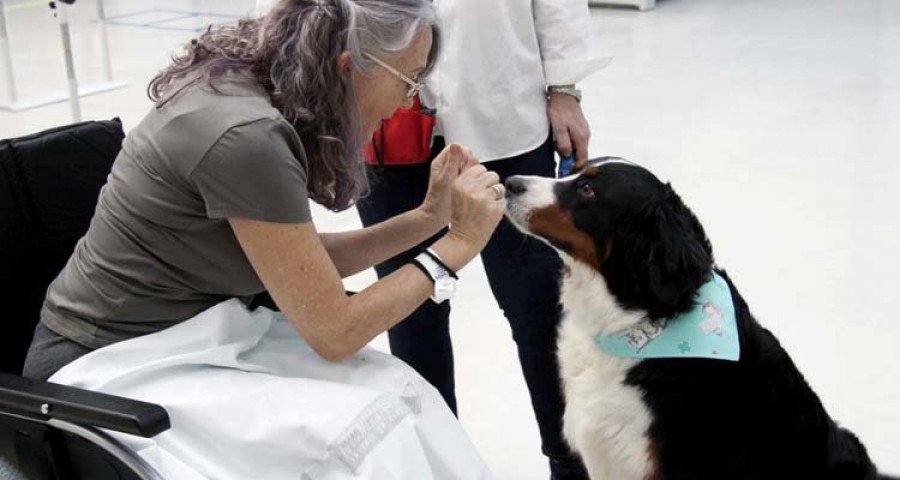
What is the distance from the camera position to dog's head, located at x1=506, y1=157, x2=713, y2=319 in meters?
1.77

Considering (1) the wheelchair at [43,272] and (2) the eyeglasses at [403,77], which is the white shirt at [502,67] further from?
(1) the wheelchair at [43,272]

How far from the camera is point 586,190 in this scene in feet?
6.12

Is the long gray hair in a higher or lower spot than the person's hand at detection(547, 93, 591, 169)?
higher

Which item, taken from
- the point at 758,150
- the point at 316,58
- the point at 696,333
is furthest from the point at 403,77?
the point at 758,150

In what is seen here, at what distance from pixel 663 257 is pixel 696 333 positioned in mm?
154

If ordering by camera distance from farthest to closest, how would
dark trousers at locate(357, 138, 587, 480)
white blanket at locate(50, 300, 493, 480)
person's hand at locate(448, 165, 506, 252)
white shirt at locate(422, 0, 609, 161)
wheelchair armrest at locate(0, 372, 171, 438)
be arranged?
dark trousers at locate(357, 138, 587, 480)
white shirt at locate(422, 0, 609, 161)
person's hand at locate(448, 165, 506, 252)
white blanket at locate(50, 300, 493, 480)
wheelchair armrest at locate(0, 372, 171, 438)

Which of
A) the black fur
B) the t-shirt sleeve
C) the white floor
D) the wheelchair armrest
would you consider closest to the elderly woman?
the t-shirt sleeve

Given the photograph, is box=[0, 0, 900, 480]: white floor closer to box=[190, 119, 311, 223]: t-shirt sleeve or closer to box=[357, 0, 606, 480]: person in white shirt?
box=[357, 0, 606, 480]: person in white shirt

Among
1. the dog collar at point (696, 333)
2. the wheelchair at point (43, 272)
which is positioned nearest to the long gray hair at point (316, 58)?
the wheelchair at point (43, 272)

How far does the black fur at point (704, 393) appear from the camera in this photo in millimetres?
1835

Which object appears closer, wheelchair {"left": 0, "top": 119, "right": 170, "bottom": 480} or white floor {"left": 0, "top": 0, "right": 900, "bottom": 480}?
wheelchair {"left": 0, "top": 119, "right": 170, "bottom": 480}

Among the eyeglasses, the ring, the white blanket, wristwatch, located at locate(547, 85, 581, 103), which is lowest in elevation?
the white blanket

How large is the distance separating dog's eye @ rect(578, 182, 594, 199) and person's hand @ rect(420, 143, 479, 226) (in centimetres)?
19

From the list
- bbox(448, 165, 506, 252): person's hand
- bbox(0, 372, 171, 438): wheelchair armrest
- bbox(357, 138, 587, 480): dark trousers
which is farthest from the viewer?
bbox(357, 138, 587, 480): dark trousers
